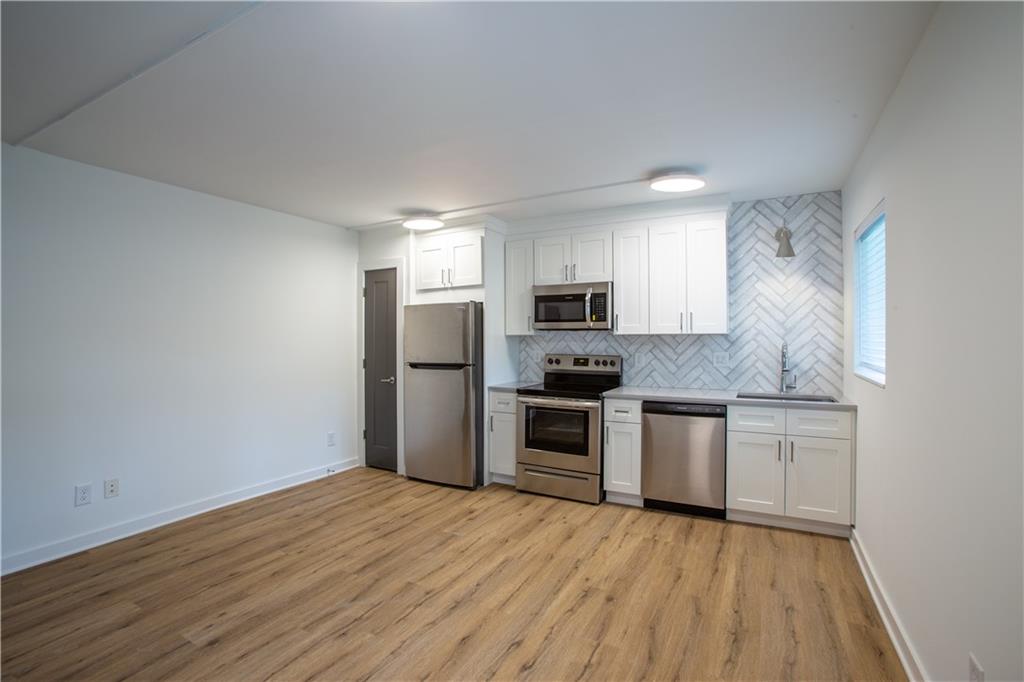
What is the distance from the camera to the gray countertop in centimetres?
317

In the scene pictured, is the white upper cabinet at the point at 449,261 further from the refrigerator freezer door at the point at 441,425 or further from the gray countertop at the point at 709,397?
the gray countertop at the point at 709,397

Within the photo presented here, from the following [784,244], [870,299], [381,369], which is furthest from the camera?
[381,369]

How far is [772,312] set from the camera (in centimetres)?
388

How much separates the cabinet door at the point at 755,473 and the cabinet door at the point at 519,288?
202cm

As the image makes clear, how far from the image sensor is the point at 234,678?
1.93 meters

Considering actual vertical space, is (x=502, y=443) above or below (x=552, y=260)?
below

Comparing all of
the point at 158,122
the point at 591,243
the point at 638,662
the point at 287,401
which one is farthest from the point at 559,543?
the point at 158,122

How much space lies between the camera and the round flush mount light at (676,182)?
316 centimetres

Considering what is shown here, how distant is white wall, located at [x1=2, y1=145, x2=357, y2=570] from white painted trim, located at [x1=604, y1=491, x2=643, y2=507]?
9.08 ft

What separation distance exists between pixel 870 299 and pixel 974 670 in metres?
2.13

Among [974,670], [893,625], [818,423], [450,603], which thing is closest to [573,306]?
[818,423]

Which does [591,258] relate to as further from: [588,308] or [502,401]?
[502,401]

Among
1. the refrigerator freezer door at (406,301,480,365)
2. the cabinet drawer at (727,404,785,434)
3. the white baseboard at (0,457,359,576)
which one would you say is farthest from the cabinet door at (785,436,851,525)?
the white baseboard at (0,457,359,576)

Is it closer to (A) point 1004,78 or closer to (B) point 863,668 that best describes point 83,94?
(A) point 1004,78
